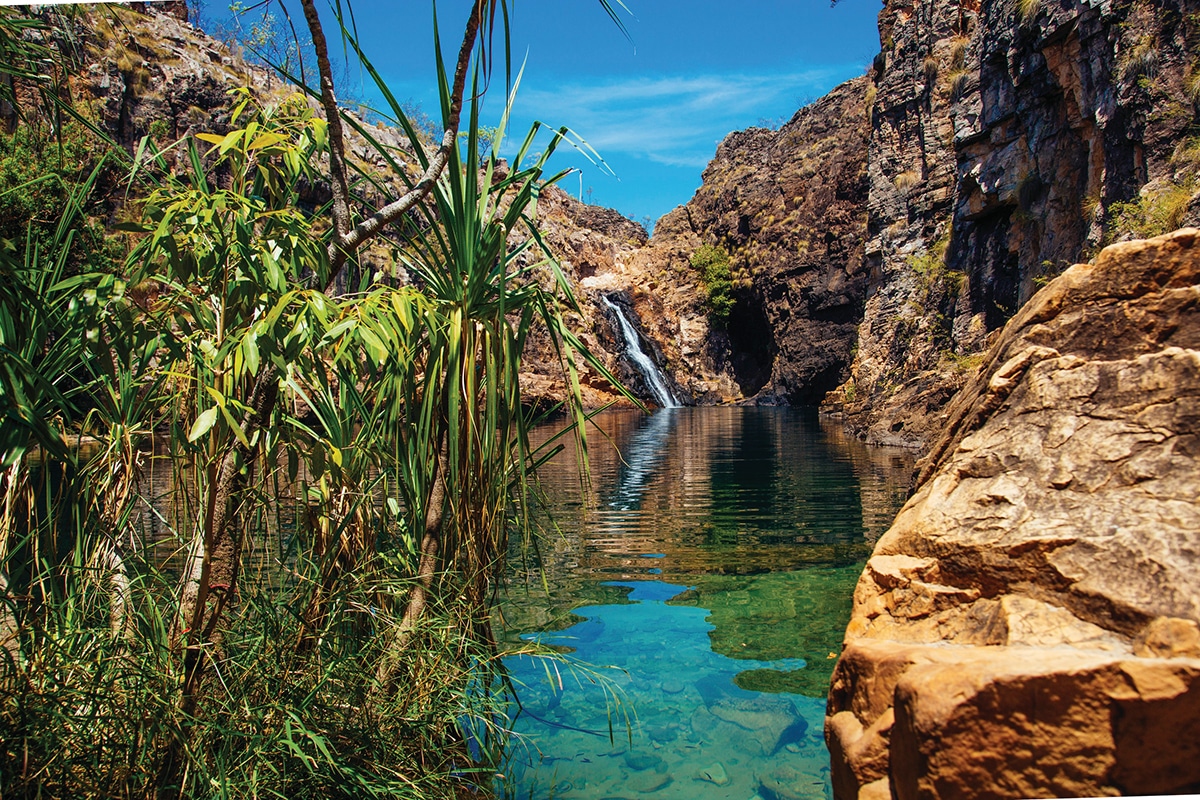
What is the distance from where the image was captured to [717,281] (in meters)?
47.3

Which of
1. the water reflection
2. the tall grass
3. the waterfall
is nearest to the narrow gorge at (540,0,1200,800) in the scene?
the tall grass

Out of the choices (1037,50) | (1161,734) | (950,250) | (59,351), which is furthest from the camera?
(950,250)

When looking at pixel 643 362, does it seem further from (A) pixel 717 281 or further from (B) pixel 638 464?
(B) pixel 638 464

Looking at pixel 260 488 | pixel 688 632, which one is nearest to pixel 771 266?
pixel 688 632

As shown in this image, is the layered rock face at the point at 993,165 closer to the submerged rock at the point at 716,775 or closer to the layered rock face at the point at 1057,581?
the submerged rock at the point at 716,775

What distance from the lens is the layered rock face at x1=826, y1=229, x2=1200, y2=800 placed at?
1545mm

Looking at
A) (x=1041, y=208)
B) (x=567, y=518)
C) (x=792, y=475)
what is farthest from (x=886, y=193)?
(x=567, y=518)

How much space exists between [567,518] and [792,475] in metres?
5.54

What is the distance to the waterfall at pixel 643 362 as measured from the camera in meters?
43.9

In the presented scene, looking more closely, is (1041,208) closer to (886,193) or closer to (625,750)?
(886,193)

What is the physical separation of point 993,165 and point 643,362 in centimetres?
2563

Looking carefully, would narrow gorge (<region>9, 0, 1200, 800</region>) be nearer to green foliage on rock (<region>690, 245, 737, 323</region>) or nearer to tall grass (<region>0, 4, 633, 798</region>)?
tall grass (<region>0, 4, 633, 798</region>)

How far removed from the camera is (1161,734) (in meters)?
1.49

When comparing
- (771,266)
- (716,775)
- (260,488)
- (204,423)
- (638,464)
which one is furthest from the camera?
(771,266)
